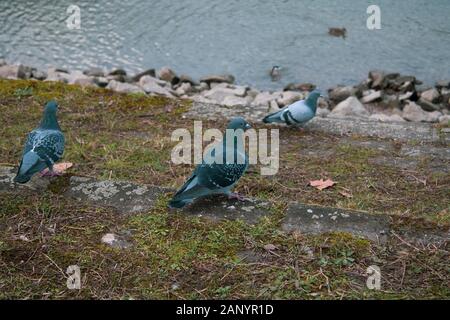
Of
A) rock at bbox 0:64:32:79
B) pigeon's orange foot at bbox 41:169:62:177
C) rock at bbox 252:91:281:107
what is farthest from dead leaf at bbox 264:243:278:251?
rock at bbox 0:64:32:79

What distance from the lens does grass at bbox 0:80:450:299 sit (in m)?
2.89

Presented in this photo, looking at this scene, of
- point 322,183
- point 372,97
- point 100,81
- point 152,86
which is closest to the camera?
point 322,183

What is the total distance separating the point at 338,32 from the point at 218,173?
8138mm

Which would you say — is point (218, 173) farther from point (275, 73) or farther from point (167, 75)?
point (275, 73)

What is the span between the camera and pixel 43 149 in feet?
13.0

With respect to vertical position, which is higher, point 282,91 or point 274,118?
point 274,118

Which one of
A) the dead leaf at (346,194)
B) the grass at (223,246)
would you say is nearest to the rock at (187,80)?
the grass at (223,246)

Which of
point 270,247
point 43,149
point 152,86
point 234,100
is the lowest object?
point 234,100

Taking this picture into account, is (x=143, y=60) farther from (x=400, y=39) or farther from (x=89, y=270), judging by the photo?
(x=89, y=270)

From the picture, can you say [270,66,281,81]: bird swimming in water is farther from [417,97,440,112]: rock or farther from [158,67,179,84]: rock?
[417,97,440,112]: rock

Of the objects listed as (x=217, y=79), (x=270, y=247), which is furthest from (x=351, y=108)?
(x=270, y=247)

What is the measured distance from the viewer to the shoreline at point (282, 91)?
8.06 m

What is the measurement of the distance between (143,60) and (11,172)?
6.70m
